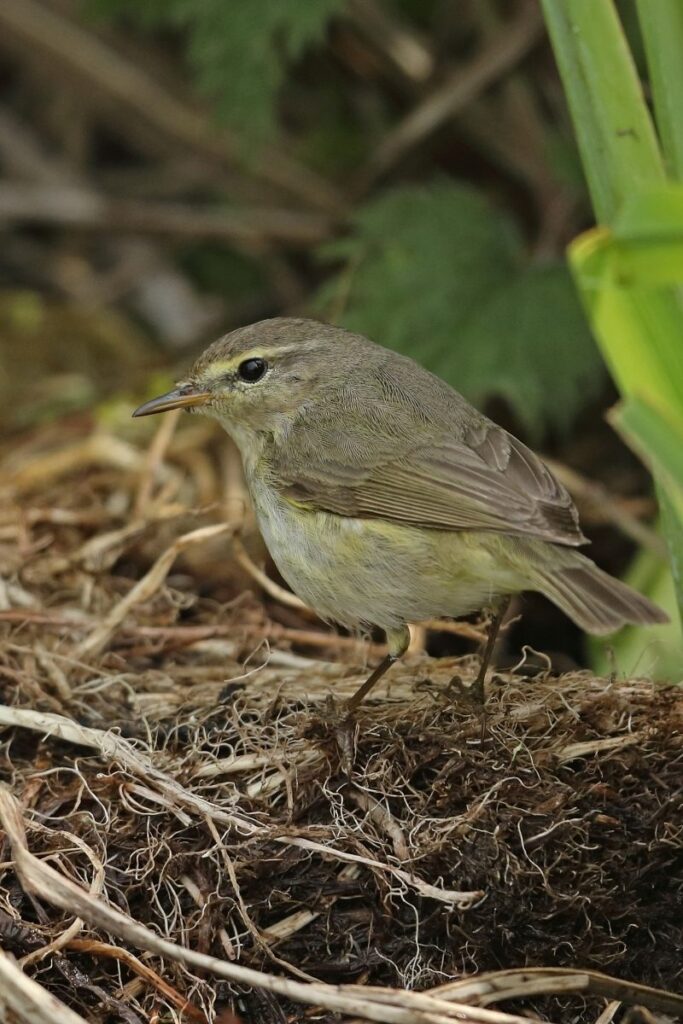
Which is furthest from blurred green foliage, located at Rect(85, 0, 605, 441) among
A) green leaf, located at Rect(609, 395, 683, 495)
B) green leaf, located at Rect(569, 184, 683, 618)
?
green leaf, located at Rect(609, 395, 683, 495)

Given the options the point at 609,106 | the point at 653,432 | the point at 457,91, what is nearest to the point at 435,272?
the point at 457,91

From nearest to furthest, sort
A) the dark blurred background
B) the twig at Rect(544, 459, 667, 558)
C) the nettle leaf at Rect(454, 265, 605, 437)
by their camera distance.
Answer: the twig at Rect(544, 459, 667, 558) < the nettle leaf at Rect(454, 265, 605, 437) < the dark blurred background

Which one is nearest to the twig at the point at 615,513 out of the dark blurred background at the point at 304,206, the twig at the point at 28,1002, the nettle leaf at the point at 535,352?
the dark blurred background at the point at 304,206

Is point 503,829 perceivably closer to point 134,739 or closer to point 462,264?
point 134,739

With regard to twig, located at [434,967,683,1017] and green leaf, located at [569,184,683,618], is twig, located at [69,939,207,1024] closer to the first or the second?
twig, located at [434,967,683,1017]

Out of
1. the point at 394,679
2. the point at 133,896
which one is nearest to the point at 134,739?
the point at 133,896

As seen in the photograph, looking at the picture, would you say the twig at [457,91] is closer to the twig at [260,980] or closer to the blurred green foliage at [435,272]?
Answer: the blurred green foliage at [435,272]

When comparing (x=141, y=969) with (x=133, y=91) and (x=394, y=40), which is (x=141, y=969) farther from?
(x=133, y=91)
